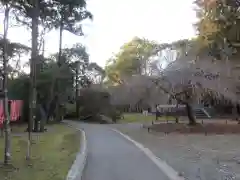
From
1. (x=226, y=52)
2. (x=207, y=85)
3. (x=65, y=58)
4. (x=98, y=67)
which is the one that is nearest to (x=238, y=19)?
(x=226, y=52)

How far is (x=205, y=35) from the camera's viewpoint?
38.9 m

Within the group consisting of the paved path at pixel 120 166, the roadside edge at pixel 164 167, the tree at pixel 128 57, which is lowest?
the paved path at pixel 120 166

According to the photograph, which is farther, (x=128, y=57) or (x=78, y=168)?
(x=128, y=57)

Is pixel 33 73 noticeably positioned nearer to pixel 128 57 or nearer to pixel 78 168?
pixel 78 168

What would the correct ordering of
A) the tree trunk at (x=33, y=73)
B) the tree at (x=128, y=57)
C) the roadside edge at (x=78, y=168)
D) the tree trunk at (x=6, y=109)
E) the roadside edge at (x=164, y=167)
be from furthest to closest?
the tree at (x=128, y=57)
the tree trunk at (x=33, y=73)
the tree trunk at (x=6, y=109)
the roadside edge at (x=164, y=167)
the roadside edge at (x=78, y=168)

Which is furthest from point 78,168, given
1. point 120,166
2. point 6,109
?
point 6,109

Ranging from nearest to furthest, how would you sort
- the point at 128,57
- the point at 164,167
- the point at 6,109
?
the point at 6,109, the point at 164,167, the point at 128,57

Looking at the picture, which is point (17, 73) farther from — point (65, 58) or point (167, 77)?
point (167, 77)

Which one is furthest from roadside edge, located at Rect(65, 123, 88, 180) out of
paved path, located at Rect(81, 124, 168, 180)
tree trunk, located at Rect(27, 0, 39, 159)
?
tree trunk, located at Rect(27, 0, 39, 159)

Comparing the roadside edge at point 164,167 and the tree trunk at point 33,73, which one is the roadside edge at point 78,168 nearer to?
the tree trunk at point 33,73

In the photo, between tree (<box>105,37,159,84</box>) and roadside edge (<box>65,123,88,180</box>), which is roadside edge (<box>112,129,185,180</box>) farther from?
tree (<box>105,37,159,84</box>)

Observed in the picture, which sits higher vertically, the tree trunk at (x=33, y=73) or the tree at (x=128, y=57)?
the tree at (x=128, y=57)

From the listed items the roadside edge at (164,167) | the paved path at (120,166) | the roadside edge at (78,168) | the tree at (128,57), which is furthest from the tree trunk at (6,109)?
the tree at (128,57)

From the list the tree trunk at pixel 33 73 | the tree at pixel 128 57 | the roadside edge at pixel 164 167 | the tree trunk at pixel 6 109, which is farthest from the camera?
the tree at pixel 128 57
